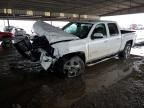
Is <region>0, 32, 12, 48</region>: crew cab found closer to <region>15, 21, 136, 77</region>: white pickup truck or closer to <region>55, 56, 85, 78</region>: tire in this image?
<region>15, 21, 136, 77</region>: white pickup truck

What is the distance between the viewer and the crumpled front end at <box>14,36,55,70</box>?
4457 mm

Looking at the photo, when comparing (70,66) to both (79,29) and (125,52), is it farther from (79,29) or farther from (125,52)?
(125,52)

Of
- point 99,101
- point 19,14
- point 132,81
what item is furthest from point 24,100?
point 19,14

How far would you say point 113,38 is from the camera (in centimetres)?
598

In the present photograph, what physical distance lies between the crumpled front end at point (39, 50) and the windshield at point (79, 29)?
1.20 m

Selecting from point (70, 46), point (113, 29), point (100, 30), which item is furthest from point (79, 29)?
point (113, 29)

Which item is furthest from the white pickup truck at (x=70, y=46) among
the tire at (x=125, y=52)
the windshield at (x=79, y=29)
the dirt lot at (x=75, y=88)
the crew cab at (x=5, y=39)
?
the crew cab at (x=5, y=39)

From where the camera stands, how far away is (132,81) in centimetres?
464

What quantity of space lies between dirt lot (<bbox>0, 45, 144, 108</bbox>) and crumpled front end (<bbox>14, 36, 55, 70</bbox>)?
67cm

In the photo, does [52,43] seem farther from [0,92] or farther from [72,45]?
[0,92]

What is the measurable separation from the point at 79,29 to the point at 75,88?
2330 millimetres

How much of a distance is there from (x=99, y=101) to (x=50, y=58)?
6.01ft

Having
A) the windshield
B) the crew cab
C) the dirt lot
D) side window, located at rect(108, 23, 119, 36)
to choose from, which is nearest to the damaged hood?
the windshield

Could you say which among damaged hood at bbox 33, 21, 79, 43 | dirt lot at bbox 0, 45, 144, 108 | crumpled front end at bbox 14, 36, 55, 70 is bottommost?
dirt lot at bbox 0, 45, 144, 108
